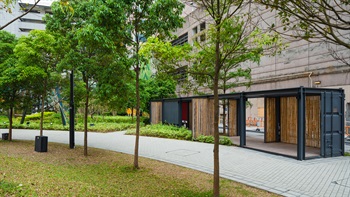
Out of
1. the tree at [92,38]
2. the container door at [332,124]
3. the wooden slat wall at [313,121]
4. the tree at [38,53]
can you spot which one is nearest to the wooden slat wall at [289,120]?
the wooden slat wall at [313,121]

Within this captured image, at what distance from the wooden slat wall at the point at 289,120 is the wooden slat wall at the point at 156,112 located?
11.9 meters

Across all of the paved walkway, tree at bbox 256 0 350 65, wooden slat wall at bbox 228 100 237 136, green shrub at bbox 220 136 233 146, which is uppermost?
tree at bbox 256 0 350 65

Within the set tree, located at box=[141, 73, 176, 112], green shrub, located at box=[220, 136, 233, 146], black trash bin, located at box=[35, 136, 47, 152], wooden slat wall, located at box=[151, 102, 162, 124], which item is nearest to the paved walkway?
green shrub, located at box=[220, 136, 233, 146]

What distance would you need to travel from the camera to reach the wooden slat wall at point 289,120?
13.7m

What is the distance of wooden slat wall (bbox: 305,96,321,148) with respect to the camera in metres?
12.2

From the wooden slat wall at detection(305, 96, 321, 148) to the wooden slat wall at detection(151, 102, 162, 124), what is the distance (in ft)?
44.6

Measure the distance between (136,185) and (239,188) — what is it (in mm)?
2559

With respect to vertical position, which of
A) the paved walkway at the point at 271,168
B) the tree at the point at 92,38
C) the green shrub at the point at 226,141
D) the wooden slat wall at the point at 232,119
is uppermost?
the tree at the point at 92,38

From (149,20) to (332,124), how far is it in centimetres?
844

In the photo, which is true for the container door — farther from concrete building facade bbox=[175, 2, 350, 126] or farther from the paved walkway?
concrete building facade bbox=[175, 2, 350, 126]

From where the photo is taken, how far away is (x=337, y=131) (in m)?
10.8

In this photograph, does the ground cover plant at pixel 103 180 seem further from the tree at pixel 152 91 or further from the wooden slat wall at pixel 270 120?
the tree at pixel 152 91

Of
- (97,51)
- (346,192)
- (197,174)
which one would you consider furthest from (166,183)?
(97,51)

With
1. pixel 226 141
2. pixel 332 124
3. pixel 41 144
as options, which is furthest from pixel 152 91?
pixel 332 124
